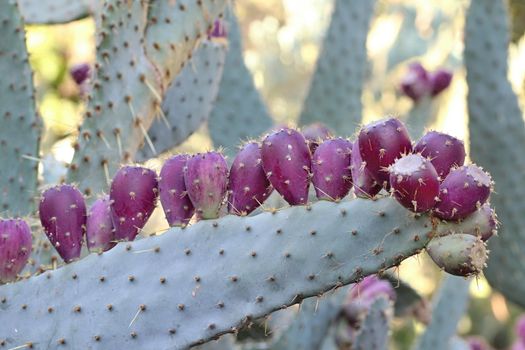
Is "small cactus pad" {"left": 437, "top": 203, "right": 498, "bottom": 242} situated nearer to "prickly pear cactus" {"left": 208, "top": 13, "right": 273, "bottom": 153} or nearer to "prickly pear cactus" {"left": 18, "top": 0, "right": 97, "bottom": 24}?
"prickly pear cactus" {"left": 18, "top": 0, "right": 97, "bottom": 24}

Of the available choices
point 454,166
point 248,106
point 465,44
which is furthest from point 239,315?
point 465,44

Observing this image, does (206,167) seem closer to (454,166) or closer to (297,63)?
(454,166)

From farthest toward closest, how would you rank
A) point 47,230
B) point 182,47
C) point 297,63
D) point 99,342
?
1. point 297,63
2. point 182,47
3. point 47,230
4. point 99,342

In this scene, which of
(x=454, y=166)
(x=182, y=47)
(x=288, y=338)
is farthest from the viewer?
(x=288, y=338)

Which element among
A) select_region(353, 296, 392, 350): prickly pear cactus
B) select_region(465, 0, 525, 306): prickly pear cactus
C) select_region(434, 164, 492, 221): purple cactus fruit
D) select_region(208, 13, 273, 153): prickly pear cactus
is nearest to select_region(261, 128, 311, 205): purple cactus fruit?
select_region(434, 164, 492, 221): purple cactus fruit

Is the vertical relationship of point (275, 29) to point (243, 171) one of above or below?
below

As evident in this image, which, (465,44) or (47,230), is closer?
(47,230)

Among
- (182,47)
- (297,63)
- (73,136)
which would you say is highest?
(182,47)

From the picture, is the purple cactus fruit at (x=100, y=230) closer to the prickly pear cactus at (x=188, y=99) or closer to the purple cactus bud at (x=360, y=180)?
the purple cactus bud at (x=360, y=180)
